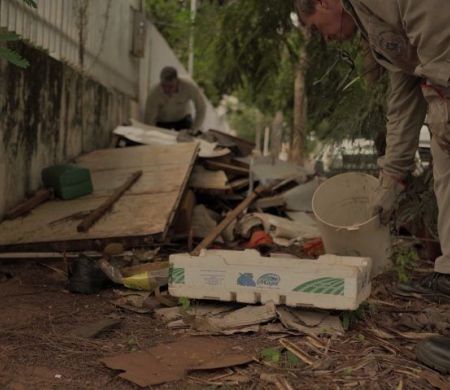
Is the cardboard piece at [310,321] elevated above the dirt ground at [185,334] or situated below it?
above

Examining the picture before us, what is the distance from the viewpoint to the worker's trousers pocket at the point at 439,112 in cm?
230

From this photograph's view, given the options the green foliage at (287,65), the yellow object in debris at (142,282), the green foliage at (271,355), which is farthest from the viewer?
the green foliage at (287,65)

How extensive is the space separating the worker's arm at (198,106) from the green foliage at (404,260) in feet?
17.1

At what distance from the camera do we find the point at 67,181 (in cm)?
511

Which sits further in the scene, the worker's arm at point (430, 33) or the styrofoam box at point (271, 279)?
the styrofoam box at point (271, 279)

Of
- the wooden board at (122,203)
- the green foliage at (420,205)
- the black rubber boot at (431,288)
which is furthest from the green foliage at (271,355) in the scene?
the green foliage at (420,205)

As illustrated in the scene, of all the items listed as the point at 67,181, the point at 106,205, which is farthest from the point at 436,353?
the point at 67,181

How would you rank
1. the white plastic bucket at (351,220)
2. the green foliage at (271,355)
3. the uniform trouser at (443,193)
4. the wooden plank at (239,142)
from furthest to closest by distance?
the wooden plank at (239,142) → the white plastic bucket at (351,220) → the uniform trouser at (443,193) → the green foliage at (271,355)

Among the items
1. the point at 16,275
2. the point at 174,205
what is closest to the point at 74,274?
the point at 16,275

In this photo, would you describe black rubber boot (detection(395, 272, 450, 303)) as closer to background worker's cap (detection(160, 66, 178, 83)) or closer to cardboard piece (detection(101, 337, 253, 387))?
cardboard piece (detection(101, 337, 253, 387))

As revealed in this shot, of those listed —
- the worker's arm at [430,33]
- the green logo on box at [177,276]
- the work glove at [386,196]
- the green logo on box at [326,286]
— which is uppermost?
the worker's arm at [430,33]

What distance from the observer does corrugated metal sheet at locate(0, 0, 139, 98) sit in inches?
196

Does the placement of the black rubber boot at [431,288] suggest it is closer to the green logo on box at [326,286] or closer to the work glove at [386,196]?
the work glove at [386,196]

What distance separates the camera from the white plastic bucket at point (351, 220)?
12.4ft
